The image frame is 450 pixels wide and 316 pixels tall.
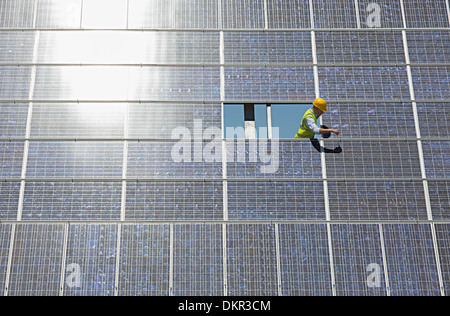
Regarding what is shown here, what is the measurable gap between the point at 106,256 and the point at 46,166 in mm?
2353

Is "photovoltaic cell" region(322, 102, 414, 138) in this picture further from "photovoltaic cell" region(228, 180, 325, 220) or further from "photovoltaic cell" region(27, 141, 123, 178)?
"photovoltaic cell" region(27, 141, 123, 178)

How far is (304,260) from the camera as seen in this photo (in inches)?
402

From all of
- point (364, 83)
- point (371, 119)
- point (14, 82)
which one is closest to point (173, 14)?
point (14, 82)

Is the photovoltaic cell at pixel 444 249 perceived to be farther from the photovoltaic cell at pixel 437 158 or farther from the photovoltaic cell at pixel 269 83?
the photovoltaic cell at pixel 269 83

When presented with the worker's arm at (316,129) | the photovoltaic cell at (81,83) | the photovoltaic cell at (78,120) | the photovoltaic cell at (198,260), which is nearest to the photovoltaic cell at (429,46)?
the worker's arm at (316,129)

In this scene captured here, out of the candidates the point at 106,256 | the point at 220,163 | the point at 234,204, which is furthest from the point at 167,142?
the point at 106,256

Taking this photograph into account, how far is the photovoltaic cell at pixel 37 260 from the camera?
1002 cm

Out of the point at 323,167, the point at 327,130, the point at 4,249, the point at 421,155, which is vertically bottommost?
the point at 4,249

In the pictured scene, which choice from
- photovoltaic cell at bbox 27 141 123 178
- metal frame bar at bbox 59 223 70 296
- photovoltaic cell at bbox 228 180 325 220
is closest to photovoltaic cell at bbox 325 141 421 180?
photovoltaic cell at bbox 228 180 325 220

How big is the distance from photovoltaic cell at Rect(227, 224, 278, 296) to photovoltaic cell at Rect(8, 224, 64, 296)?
340 cm

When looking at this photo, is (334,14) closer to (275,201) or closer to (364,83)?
(364,83)

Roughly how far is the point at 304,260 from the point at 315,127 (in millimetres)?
2794

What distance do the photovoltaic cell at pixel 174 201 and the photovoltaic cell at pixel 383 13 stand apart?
208 inches

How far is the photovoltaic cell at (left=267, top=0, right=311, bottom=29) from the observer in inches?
471
